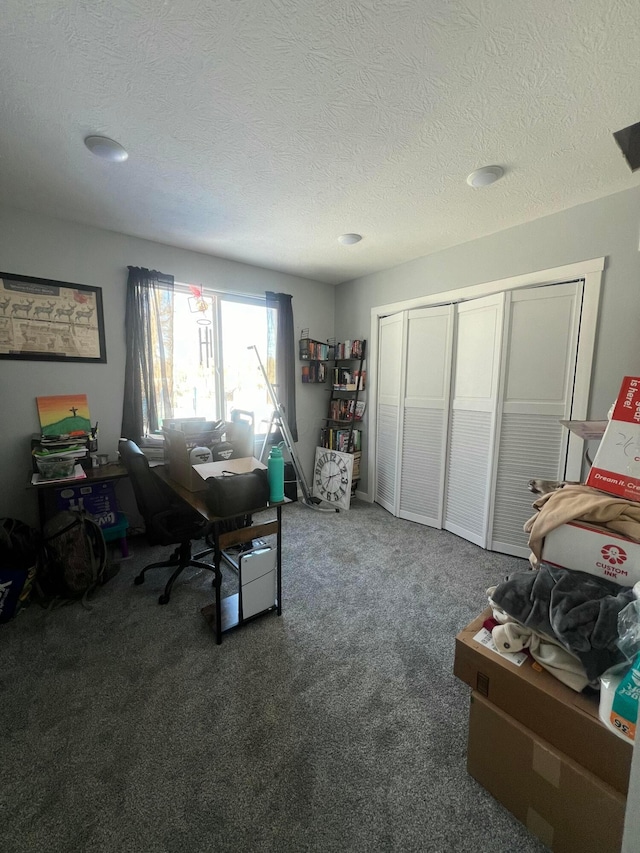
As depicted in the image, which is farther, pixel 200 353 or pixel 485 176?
pixel 200 353

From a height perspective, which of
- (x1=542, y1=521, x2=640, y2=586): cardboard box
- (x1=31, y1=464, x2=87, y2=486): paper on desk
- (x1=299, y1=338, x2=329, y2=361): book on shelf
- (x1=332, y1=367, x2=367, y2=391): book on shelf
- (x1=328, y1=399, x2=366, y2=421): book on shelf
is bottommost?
(x1=31, y1=464, x2=87, y2=486): paper on desk

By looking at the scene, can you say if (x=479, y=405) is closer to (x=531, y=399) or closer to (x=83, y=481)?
(x=531, y=399)

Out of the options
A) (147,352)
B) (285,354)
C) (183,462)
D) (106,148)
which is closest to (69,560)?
(183,462)

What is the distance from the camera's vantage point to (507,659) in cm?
103

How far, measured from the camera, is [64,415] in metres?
2.64

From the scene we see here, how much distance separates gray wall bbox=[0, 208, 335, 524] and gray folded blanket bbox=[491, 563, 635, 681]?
3048 millimetres

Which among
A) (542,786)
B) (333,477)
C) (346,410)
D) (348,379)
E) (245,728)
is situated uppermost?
(348,379)

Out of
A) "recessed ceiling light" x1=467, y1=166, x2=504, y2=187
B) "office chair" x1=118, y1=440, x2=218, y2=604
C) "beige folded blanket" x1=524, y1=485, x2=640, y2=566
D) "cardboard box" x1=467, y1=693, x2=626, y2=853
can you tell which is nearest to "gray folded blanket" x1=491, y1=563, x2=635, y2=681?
"beige folded blanket" x1=524, y1=485, x2=640, y2=566

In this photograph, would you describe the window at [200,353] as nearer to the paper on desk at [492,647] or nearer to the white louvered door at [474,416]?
the white louvered door at [474,416]

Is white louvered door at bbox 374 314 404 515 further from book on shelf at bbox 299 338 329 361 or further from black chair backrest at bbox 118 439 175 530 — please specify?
black chair backrest at bbox 118 439 175 530

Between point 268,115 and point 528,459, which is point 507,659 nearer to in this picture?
point 528,459

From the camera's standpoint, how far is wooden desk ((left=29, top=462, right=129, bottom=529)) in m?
2.21

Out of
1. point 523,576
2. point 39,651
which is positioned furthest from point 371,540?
point 39,651

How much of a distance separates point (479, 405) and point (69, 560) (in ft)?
10.5
